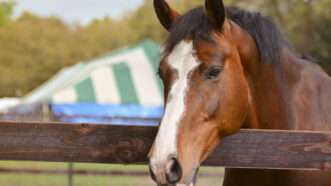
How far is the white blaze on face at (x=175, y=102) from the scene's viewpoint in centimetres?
372

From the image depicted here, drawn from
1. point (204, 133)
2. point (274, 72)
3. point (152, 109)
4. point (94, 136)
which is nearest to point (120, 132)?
point (94, 136)

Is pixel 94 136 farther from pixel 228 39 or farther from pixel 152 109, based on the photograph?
pixel 152 109

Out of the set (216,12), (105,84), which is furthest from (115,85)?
(216,12)

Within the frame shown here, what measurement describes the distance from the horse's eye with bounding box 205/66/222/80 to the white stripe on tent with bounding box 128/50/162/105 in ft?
85.1

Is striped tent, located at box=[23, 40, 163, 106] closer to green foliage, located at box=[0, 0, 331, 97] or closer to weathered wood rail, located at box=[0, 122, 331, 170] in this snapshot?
weathered wood rail, located at box=[0, 122, 331, 170]

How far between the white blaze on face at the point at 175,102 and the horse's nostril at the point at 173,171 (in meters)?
0.04

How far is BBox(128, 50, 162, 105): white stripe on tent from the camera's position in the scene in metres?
30.4

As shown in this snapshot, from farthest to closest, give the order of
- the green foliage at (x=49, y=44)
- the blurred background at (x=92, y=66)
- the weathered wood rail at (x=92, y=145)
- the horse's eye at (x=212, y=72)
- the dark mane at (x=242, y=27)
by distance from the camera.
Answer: the green foliage at (x=49, y=44), the blurred background at (x=92, y=66), the weathered wood rail at (x=92, y=145), the dark mane at (x=242, y=27), the horse's eye at (x=212, y=72)

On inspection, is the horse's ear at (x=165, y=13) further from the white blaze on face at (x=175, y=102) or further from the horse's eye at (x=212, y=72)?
the horse's eye at (x=212, y=72)

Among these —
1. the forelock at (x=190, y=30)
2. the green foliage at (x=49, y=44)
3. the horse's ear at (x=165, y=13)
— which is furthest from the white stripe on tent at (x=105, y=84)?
the green foliage at (x=49, y=44)

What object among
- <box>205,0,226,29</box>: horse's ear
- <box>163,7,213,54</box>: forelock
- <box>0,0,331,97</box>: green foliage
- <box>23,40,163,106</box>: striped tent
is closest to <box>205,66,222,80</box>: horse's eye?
<box>163,7,213,54</box>: forelock

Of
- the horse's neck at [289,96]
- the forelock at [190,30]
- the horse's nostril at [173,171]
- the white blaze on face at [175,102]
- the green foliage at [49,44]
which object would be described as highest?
the forelock at [190,30]

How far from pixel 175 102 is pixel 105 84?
2707 cm

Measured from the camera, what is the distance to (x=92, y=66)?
31.6 metres
